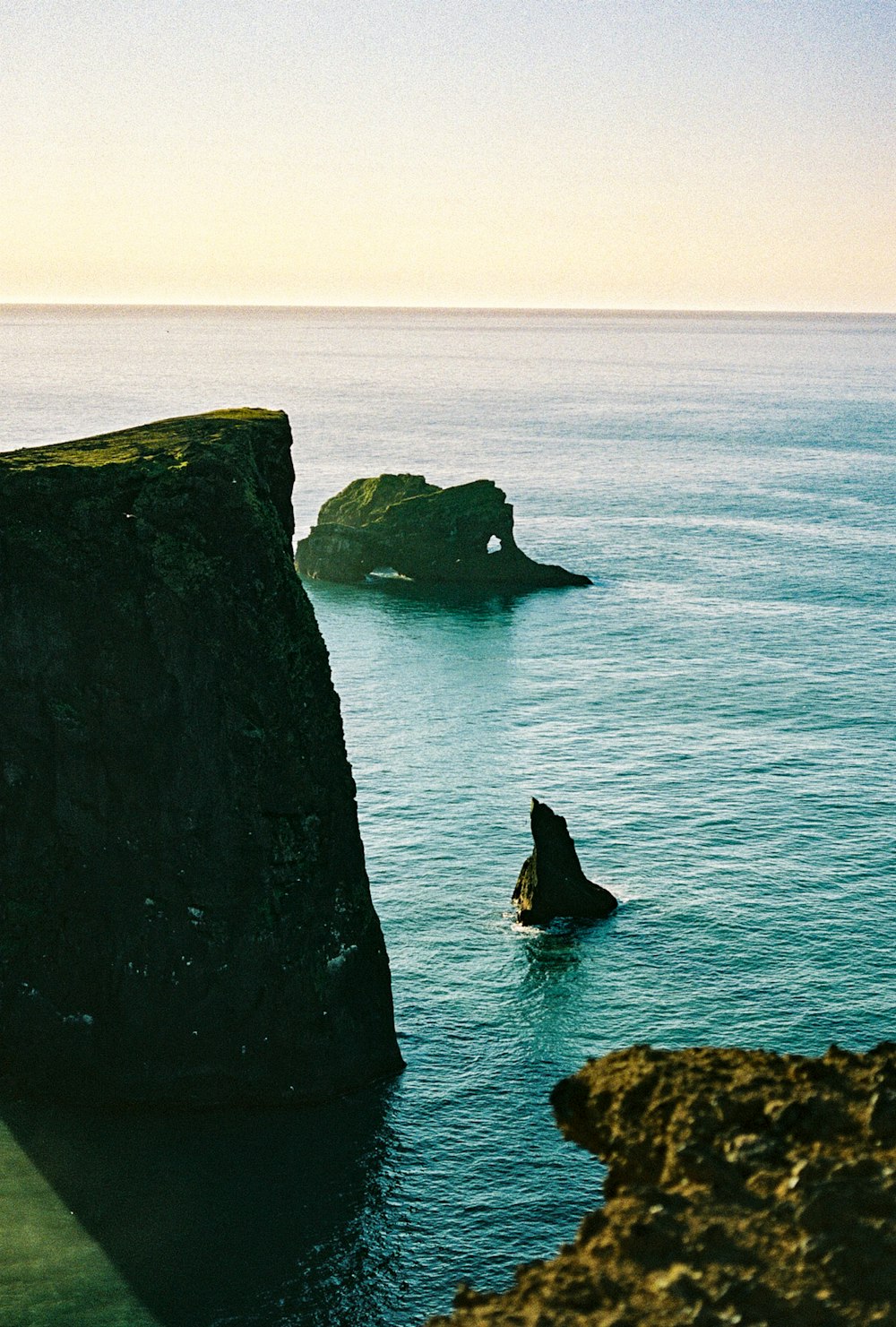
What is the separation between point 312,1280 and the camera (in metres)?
42.0

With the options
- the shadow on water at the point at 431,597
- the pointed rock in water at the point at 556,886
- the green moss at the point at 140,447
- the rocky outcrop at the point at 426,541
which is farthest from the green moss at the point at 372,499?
the green moss at the point at 140,447

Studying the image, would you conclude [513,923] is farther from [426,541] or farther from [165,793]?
[426,541]

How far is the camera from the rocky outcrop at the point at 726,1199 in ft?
48.9

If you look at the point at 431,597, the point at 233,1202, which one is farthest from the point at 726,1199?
the point at 431,597

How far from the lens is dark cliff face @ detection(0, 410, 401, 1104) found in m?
50.0

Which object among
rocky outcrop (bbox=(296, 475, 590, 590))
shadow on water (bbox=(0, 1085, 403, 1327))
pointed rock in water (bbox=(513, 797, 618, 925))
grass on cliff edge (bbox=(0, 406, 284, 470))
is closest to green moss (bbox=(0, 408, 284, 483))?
grass on cliff edge (bbox=(0, 406, 284, 470))

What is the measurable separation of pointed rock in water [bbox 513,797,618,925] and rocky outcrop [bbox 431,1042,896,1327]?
4984cm

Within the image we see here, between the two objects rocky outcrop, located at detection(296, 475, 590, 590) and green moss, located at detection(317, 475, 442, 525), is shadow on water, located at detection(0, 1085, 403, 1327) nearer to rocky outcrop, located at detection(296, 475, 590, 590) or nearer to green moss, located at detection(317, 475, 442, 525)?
rocky outcrop, located at detection(296, 475, 590, 590)

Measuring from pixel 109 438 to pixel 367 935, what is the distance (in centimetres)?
Answer: 2065

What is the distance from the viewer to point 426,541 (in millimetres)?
154375

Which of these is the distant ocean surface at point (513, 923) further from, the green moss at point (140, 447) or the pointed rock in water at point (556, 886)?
the green moss at point (140, 447)

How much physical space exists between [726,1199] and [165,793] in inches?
1442

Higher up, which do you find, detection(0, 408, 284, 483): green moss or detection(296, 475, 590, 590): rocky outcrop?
detection(0, 408, 284, 483): green moss

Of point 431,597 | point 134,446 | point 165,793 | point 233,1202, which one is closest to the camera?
point 233,1202
